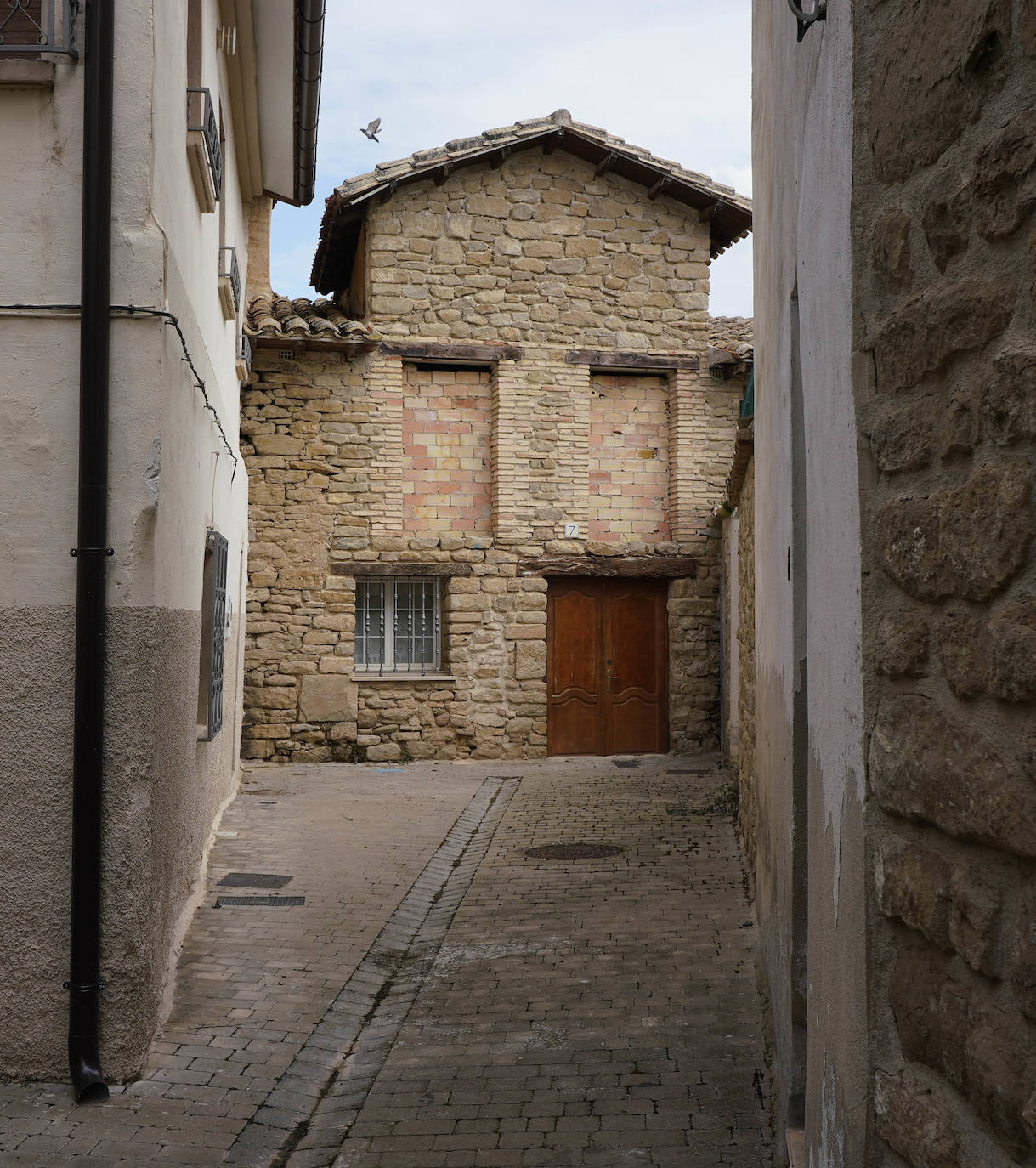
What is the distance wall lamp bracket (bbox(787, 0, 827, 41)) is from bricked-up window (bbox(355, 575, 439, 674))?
38.4 feet

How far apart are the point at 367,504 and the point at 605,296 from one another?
406 cm

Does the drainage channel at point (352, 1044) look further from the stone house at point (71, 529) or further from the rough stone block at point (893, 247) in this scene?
the rough stone block at point (893, 247)

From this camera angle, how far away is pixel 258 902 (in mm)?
7137

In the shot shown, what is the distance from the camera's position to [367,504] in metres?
14.2

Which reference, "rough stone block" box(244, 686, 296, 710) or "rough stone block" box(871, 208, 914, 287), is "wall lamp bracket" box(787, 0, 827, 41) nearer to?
"rough stone block" box(871, 208, 914, 287)

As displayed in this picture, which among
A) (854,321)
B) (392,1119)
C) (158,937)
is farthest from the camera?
(158,937)

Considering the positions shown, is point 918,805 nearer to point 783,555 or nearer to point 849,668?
point 849,668

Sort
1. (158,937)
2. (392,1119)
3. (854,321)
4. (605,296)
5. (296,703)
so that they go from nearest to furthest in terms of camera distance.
→ (854,321) → (392,1119) → (158,937) → (296,703) → (605,296)

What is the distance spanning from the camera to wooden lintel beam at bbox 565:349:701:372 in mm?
14766

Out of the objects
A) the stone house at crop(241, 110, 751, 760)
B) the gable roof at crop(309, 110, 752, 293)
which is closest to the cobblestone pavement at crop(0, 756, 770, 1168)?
the stone house at crop(241, 110, 751, 760)

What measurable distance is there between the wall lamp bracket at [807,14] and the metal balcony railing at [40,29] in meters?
2.86

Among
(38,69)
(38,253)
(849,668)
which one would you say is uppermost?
(38,69)

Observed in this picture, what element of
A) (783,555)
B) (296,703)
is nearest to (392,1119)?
(783,555)

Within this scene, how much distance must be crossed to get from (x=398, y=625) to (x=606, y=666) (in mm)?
2664
